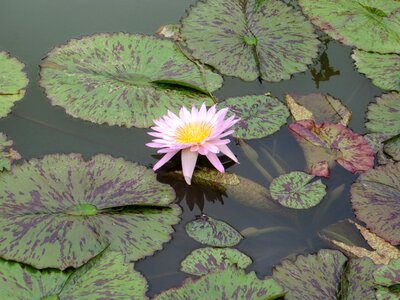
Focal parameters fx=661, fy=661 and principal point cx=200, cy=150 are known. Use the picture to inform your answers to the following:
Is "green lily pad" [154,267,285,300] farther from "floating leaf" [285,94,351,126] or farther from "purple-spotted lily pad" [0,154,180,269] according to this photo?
"floating leaf" [285,94,351,126]

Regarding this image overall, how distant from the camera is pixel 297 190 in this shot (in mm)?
2434

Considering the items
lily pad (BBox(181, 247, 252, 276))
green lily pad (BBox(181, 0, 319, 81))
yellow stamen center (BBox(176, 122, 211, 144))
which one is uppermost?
green lily pad (BBox(181, 0, 319, 81))

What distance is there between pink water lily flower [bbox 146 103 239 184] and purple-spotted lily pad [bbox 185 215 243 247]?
18 centimetres

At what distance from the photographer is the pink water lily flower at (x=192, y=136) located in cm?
242

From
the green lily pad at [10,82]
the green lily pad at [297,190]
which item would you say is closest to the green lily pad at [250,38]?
the green lily pad at [297,190]

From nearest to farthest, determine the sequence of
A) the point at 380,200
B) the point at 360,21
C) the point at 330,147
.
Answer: the point at 380,200 → the point at 330,147 → the point at 360,21

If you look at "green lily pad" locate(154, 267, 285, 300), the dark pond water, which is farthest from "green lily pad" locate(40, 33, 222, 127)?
"green lily pad" locate(154, 267, 285, 300)

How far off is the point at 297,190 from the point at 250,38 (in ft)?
3.07

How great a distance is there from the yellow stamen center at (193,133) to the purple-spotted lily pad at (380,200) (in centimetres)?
58

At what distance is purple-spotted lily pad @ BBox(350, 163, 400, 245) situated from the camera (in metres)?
2.30

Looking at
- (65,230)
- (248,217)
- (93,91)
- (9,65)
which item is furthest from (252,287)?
(9,65)

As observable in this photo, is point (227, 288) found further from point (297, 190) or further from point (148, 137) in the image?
point (148, 137)

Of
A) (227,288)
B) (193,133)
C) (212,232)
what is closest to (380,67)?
(193,133)

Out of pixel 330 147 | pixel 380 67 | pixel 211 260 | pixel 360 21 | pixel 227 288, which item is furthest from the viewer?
pixel 360 21
